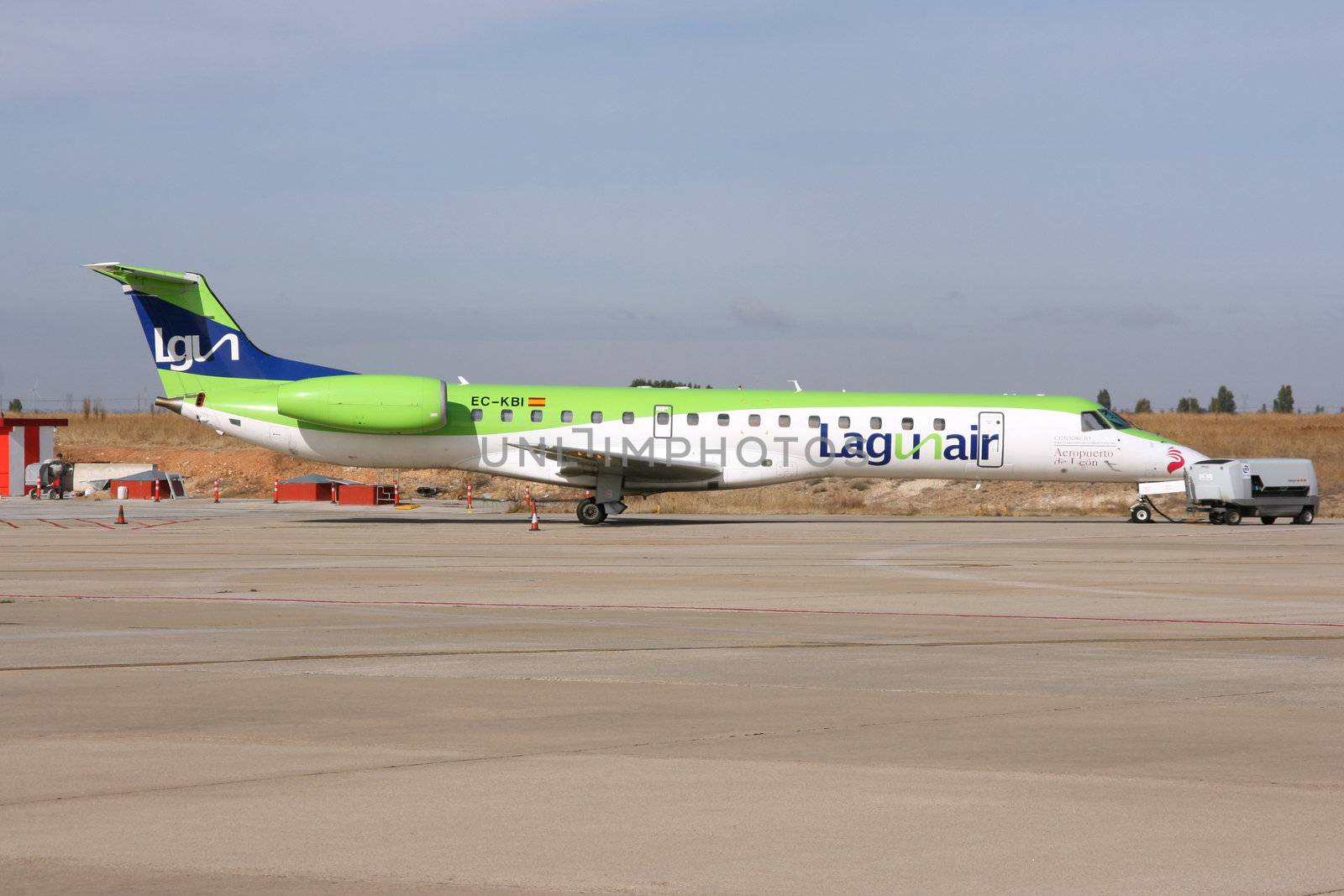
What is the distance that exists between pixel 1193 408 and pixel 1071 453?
2930 inches

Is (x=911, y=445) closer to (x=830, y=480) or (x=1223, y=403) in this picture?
(x=830, y=480)

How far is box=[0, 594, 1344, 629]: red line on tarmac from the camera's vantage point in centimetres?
1492

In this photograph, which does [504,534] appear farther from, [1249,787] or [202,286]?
[1249,787]

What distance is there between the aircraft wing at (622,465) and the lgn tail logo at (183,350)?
24.5 ft

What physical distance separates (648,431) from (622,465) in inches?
49.4

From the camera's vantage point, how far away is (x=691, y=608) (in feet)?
52.8

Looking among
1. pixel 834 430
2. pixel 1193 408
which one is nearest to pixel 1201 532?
pixel 834 430

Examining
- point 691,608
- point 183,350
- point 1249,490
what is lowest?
point 691,608

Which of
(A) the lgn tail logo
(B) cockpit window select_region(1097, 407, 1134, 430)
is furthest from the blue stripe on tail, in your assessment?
(B) cockpit window select_region(1097, 407, 1134, 430)

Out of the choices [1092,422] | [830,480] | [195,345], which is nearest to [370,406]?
[195,345]

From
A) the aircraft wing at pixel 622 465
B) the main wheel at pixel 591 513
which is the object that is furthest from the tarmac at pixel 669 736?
the main wheel at pixel 591 513

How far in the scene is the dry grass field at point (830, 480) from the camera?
159 feet

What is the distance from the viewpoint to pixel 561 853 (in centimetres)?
591

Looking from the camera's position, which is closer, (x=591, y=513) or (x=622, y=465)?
(x=622, y=465)
